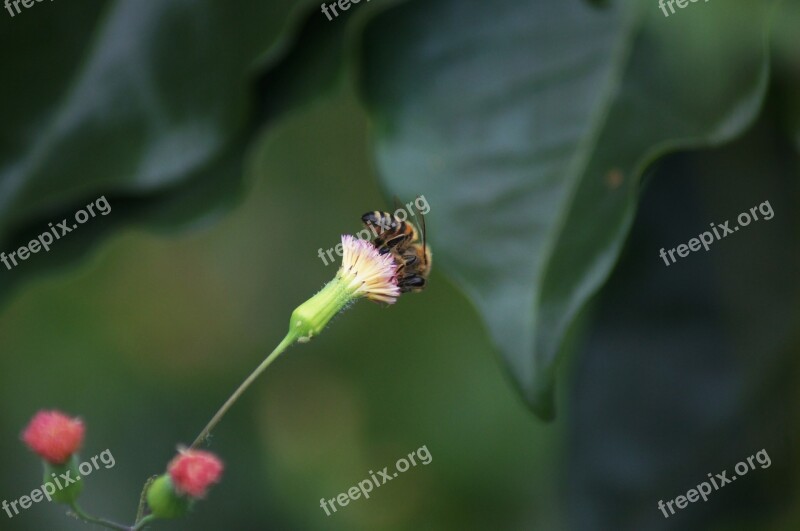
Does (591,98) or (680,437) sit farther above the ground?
(591,98)

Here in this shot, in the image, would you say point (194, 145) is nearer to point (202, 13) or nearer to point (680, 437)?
point (202, 13)

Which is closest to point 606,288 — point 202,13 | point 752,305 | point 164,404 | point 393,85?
point 752,305
